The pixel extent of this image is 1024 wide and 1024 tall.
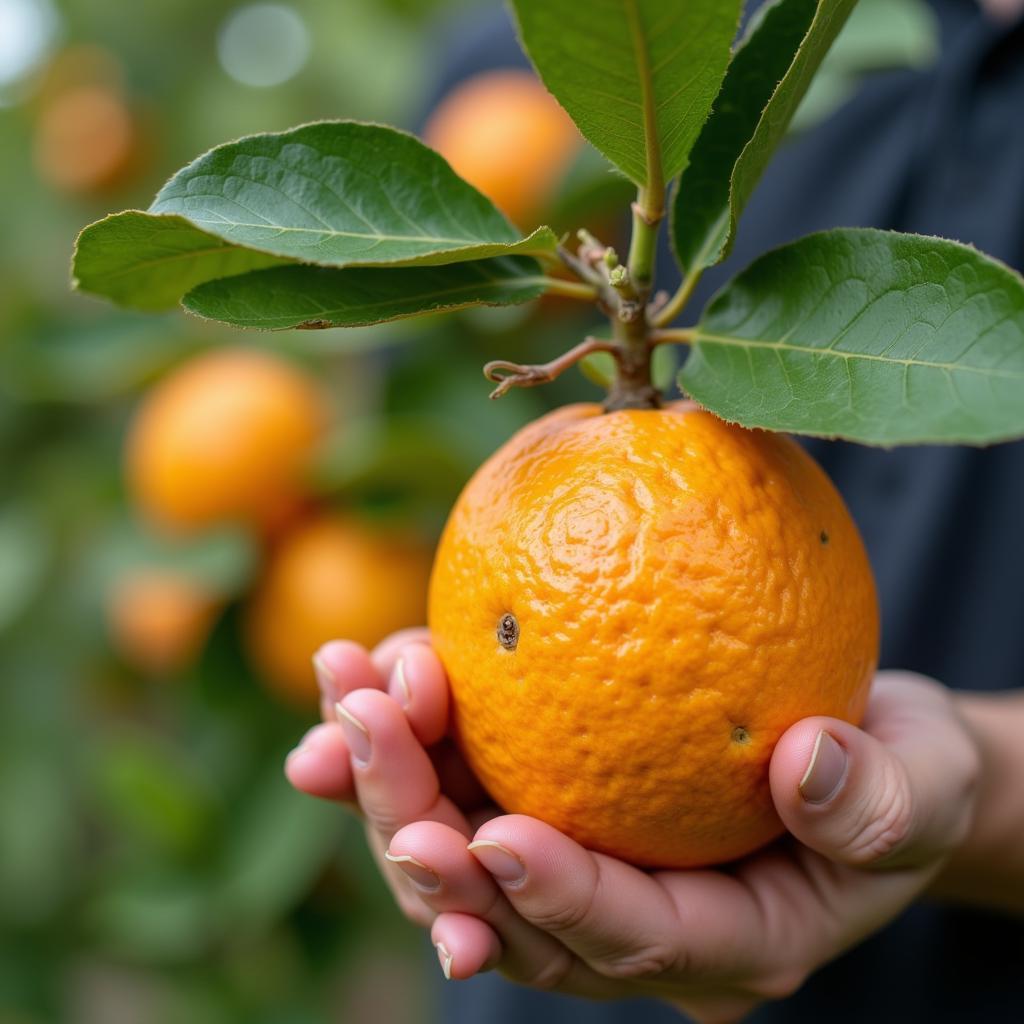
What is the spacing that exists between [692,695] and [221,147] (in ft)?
1.11

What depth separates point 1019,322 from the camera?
17.4 inches

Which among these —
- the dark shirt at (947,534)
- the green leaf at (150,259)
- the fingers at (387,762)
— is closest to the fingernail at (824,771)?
the fingers at (387,762)

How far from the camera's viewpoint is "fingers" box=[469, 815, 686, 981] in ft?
1.79

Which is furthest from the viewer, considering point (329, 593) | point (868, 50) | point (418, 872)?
point (329, 593)

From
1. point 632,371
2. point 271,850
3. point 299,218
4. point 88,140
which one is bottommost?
point 271,850

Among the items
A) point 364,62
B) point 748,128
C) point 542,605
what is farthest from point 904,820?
point 364,62

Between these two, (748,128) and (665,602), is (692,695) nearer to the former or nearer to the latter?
(665,602)

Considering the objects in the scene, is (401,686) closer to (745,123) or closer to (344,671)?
(344,671)

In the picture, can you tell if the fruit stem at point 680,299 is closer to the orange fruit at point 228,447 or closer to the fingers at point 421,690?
the fingers at point 421,690

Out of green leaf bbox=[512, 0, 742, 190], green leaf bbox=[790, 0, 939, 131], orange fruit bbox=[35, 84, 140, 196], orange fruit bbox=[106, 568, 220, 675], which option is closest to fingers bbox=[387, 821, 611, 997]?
green leaf bbox=[512, 0, 742, 190]

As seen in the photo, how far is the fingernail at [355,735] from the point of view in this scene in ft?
1.99

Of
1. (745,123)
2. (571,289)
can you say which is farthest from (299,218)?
(745,123)

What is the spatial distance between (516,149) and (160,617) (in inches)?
26.9

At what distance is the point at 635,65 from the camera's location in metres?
0.46
